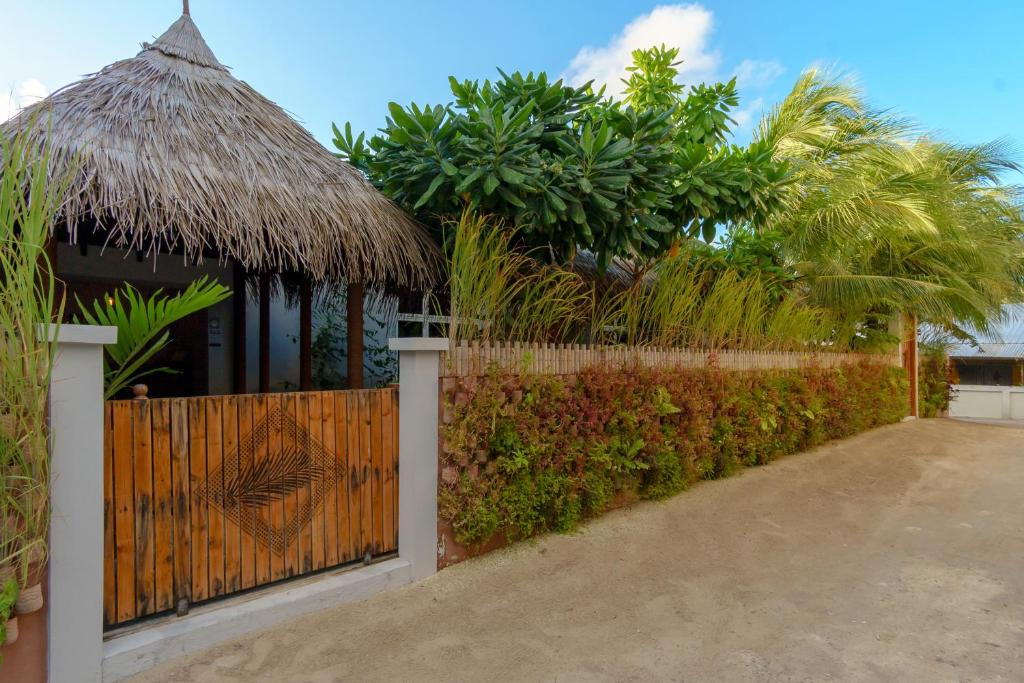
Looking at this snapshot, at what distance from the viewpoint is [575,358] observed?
16.6ft

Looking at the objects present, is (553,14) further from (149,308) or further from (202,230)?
(149,308)

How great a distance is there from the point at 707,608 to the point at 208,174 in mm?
4269

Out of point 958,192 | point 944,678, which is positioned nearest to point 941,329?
point 958,192

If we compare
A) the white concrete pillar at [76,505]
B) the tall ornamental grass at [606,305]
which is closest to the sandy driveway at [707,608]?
the white concrete pillar at [76,505]

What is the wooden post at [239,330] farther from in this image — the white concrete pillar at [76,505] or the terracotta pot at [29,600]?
the terracotta pot at [29,600]

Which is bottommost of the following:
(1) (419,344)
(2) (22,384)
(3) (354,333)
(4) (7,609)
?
(4) (7,609)

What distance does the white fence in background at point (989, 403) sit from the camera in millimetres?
20875

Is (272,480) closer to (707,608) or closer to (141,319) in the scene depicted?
(141,319)

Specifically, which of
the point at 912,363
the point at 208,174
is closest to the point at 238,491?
the point at 208,174

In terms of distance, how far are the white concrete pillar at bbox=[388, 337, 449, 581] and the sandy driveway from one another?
257mm

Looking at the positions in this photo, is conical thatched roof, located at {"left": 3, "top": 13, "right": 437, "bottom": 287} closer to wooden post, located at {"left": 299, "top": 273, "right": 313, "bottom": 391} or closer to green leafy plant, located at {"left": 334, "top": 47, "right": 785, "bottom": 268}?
green leafy plant, located at {"left": 334, "top": 47, "right": 785, "bottom": 268}

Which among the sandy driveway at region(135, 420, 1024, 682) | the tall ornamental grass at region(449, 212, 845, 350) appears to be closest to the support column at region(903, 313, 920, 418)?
the tall ornamental grass at region(449, 212, 845, 350)

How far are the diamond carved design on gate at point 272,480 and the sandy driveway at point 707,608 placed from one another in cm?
55

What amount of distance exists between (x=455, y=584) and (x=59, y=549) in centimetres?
221
